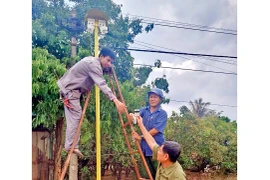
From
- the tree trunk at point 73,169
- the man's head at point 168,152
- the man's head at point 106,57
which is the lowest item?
the tree trunk at point 73,169

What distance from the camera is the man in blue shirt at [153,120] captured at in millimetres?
2365

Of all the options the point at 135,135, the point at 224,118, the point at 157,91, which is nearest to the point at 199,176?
the point at 224,118

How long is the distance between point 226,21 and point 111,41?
33.1 inches

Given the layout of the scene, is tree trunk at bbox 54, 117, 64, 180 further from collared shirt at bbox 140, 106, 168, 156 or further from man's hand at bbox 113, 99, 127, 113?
collared shirt at bbox 140, 106, 168, 156

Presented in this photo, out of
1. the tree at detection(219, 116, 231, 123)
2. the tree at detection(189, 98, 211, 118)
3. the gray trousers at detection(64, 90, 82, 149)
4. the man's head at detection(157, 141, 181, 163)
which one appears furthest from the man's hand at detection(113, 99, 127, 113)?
the tree at detection(219, 116, 231, 123)

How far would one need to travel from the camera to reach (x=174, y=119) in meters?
2.45

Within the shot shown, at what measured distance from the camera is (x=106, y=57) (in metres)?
2.37

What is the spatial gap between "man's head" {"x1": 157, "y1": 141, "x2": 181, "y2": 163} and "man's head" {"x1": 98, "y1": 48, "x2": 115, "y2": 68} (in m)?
0.62

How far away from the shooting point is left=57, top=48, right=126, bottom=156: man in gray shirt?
2289 millimetres

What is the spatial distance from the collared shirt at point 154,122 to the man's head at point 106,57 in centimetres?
37

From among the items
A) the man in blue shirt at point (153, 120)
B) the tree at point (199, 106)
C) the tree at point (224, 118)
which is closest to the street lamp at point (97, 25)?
the man in blue shirt at point (153, 120)

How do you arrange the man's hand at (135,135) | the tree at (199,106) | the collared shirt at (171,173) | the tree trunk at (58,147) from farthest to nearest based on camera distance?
the tree at (199,106) → the man's hand at (135,135) → the tree trunk at (58,147) → the collared shirt at (171,173)

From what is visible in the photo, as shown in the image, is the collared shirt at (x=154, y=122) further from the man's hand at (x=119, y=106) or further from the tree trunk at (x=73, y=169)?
the tree trunk at (x=73, y=169)
